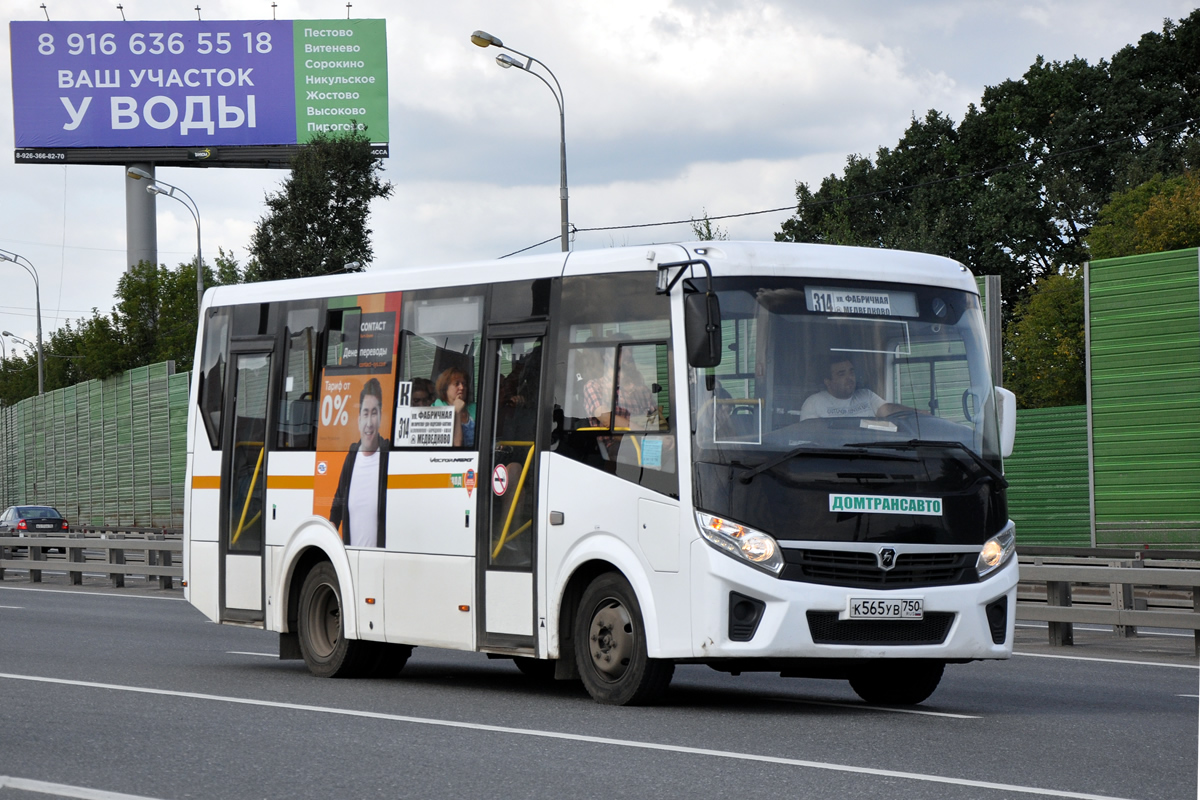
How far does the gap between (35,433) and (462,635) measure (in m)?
54.2

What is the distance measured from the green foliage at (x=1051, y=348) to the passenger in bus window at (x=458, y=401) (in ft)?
136

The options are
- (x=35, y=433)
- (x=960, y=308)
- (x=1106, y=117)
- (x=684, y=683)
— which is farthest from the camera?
(x=35, y=433)

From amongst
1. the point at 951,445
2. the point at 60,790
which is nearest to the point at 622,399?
the point at 951,445

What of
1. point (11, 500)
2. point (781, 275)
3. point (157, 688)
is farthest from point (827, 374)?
point (11, 500)

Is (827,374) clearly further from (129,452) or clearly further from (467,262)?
(129,452)

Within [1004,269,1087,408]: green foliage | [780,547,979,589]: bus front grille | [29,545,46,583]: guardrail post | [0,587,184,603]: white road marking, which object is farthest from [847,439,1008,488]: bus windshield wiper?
[1004,269,1087,408]: green foliage

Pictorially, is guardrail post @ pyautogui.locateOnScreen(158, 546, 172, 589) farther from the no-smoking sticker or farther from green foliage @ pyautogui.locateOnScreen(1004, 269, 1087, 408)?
green foliage @ pyautogui.locateOnScreen(1004, 269, 1087, 408)

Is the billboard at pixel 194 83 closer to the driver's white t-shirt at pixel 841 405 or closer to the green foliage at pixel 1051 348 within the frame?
the green foliage at pixel 1051 348

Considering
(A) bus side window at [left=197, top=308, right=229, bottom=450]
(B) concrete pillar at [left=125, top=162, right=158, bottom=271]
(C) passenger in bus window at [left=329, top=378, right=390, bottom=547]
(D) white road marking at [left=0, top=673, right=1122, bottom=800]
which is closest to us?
(D) white road marking at [left=0, top=673, right=1122, bottom=800]

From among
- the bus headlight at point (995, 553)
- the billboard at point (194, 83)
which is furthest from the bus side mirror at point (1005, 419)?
the billboard at point (194, 83)

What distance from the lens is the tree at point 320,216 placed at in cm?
5419

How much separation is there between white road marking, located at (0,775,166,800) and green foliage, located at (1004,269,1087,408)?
1816 inches

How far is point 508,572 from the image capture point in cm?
1145

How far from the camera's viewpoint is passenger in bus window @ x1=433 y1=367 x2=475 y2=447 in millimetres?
11930
